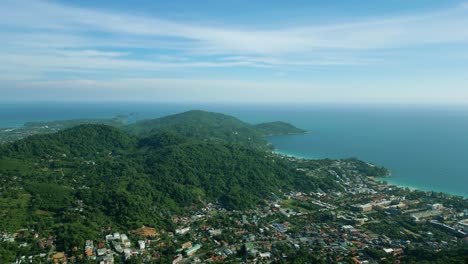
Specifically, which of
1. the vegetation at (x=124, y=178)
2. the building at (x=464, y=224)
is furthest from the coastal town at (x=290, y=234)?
the vegetation at (x=124, y=178)

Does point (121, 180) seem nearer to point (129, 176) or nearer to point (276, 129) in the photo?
point (129, 176)

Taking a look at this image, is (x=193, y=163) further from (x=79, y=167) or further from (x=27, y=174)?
(x=27, y=174)

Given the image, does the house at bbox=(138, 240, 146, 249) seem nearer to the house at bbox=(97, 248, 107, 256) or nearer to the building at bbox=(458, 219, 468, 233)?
the house at bbox=(97, 248, 107, 256)

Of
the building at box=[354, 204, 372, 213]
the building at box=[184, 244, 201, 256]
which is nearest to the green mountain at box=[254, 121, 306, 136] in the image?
the building at box=[354, 204, 372, 213]

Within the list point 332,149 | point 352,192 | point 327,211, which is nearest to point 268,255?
point 327,211

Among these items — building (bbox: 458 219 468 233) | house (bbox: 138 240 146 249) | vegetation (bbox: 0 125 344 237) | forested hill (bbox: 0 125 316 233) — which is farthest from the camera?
forested hill (bbox: 0 125 316 233)
